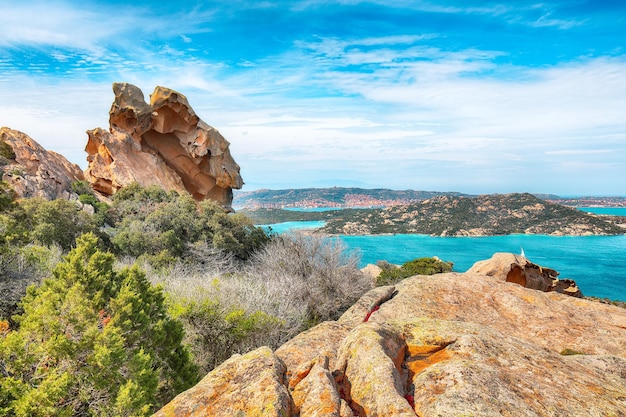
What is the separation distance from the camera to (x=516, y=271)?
2175 centimetres

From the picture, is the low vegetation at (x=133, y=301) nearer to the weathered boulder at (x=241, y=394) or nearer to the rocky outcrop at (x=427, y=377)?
the weathered boulder at (x=241, y=394)

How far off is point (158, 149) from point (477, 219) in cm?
9283

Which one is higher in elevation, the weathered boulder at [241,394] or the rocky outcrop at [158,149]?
the rocky outcrop at [158,149]

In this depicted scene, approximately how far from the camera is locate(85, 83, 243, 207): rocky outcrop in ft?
103

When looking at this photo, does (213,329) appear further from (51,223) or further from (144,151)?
(144,151)

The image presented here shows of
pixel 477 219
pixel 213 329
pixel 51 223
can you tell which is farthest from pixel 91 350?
pixel 477 219

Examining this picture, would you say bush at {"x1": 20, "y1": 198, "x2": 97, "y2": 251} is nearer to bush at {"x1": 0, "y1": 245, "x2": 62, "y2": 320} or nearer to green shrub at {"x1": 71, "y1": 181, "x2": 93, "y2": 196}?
bush at {"x1": 0, "y1": 245, "x2": 62, "y2": 320}

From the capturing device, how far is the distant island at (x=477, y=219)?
3834 inches

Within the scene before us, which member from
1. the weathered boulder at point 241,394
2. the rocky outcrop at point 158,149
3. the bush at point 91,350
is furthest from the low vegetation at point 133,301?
the rocky outcrop at point 158,149

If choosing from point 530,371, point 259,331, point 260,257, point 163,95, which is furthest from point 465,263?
point 530,371

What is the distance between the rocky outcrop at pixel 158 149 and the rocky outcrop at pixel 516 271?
24243 millimetres

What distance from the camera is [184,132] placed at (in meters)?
33.7

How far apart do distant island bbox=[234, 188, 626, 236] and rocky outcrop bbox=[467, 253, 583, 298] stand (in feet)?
223

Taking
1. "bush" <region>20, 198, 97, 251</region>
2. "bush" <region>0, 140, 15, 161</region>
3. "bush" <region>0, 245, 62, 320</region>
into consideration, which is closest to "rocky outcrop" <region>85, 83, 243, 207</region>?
"bush" <region>0, 140, 15, 161</region>
